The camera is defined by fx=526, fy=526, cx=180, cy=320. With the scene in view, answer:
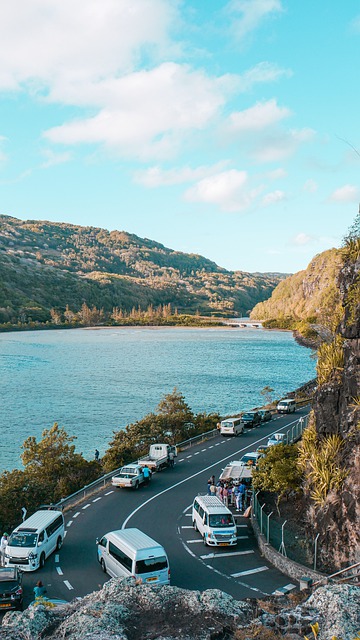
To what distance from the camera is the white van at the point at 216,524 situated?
21.1 meters

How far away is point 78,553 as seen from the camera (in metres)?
21.1

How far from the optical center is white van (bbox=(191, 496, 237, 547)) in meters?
21.1

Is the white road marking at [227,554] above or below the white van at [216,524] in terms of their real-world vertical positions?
below

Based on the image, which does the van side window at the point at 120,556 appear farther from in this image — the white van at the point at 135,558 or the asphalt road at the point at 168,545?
the asphalt road at the point at 168,545

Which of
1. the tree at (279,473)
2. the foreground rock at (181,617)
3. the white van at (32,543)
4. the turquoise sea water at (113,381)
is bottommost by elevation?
the turquoise sea water at (113,381)

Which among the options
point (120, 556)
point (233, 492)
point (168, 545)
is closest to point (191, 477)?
point (233, 492)

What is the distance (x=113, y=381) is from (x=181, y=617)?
79971 mm

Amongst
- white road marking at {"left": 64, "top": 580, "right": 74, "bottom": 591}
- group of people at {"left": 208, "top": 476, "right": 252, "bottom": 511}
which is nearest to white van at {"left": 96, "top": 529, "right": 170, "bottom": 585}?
white road marking at {"left": 64, "top": 580, "right": 74, "bottom": 591}

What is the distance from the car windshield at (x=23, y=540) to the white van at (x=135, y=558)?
282 centimetres

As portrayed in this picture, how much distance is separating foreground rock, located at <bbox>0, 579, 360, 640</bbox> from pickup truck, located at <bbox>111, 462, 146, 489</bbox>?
66.0 ft

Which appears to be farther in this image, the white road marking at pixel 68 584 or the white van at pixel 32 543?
the white van at pixel 32 543

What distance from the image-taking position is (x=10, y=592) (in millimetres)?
16109

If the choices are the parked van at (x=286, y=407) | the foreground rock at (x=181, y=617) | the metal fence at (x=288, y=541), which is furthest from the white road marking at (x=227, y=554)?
the parked van at (x=286, y=407)

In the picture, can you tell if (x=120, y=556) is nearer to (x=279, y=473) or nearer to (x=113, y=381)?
(x=279, y=473)
